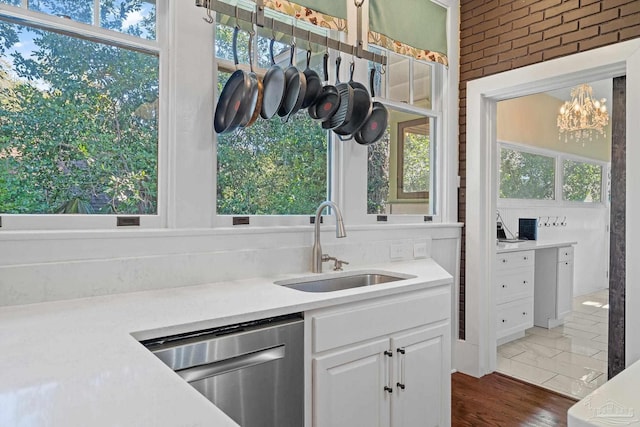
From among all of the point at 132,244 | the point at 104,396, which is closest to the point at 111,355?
the point at 104,396

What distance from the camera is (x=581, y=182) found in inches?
233

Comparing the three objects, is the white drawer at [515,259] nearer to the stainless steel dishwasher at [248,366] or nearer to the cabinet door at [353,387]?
the cabinet door at [353,387]

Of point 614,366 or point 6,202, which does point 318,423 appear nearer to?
point 6,202

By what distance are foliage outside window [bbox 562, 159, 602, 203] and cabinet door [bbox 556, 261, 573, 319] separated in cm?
152

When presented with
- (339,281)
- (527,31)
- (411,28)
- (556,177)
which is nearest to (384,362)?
(339,281)

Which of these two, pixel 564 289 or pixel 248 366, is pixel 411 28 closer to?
pixel 248 366

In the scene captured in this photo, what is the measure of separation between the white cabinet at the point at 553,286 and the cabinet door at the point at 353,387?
3.12m

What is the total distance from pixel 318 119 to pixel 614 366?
2287 millimetres

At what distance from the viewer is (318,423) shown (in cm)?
161

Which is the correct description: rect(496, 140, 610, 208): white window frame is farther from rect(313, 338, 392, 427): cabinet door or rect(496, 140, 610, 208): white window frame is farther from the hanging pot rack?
rect(313, 338, 392, 427): cabinet door

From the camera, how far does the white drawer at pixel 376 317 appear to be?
1637 mm

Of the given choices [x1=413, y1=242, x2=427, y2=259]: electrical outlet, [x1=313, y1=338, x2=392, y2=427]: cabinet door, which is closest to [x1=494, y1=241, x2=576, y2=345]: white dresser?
[x1=413, y1=242, x2=427, y2=259]: electrical outlet

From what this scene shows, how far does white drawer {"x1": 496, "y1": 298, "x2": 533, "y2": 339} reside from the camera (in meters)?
3.64

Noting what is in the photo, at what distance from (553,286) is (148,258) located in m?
3.97
